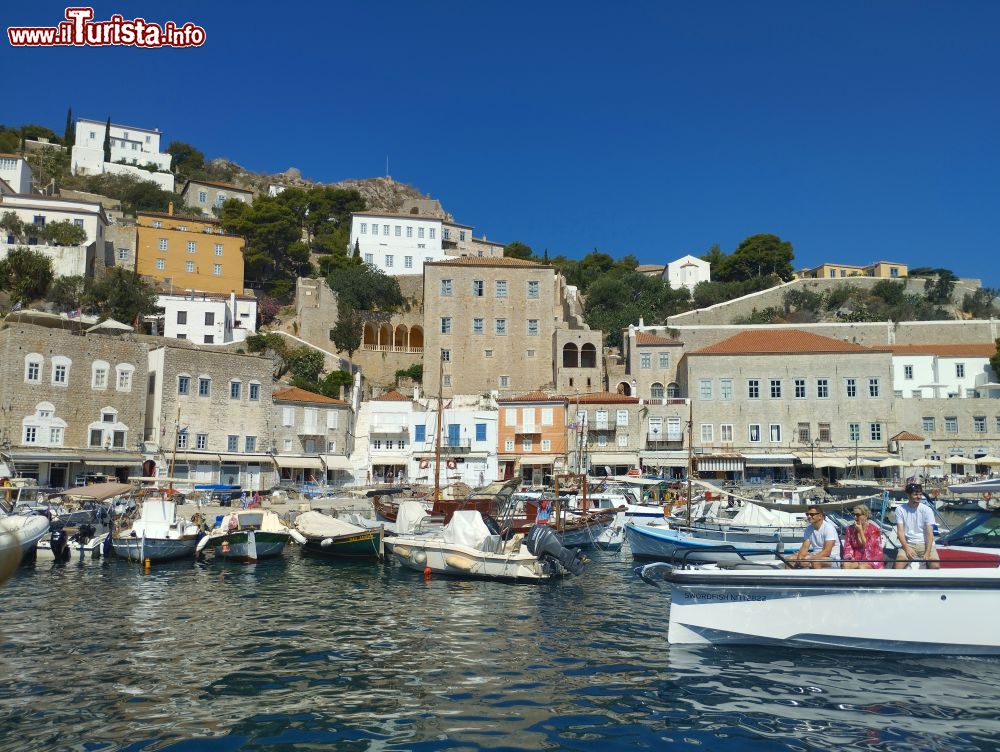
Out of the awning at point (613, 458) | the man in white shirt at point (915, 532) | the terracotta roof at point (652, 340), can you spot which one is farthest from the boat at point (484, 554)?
the terracotta roof at point (652, 340)

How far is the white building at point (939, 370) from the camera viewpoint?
171 feet

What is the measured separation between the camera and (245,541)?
23578mm

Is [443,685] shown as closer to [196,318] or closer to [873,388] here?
[873,388]

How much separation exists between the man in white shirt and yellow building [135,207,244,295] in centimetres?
5829

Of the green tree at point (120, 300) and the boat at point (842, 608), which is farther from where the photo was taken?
the green tree at point (120, 300)

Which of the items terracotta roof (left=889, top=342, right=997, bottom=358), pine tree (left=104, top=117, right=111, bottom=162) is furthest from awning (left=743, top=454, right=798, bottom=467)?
pine tree (left=104, top=117, right=111, bottom=162)

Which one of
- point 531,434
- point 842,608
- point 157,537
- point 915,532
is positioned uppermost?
point 531,434

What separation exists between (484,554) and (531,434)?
95.5 feet

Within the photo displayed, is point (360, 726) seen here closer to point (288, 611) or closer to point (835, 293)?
point (288, 611)

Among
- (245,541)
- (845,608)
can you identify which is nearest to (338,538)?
(245,541)

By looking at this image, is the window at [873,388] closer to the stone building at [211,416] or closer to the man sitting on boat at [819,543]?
the stone building at [211,416]

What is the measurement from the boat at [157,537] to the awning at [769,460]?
109ft

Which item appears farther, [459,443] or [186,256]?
[186,256]

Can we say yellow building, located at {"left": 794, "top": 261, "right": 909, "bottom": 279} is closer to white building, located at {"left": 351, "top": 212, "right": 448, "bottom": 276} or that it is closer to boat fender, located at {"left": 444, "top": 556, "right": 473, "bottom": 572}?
white building, located at {"left": 351, "top": 212, "right": 448, "bottom": 276}
